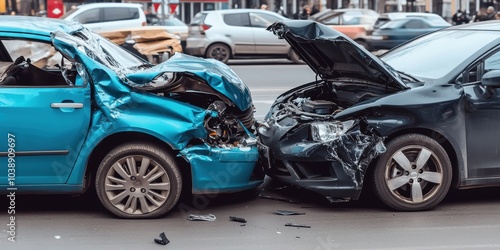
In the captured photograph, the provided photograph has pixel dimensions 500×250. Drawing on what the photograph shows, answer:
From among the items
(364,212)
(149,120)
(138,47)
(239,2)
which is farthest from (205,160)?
(239,2)

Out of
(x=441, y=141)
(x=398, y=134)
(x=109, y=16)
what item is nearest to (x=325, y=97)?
(x=398, y=134)

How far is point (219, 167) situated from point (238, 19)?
17102 millimetres

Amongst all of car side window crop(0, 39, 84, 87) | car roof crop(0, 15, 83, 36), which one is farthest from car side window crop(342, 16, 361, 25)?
car roof crop(0, 15, 83, 36)

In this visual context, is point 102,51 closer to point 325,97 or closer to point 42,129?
point 42,129

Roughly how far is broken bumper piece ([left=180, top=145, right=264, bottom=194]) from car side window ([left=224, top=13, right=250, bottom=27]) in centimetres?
1683

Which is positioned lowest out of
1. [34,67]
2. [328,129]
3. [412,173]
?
[412,173]

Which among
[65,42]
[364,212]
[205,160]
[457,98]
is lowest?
[364,212]

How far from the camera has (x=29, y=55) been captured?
290 inches

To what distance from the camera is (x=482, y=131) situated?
254 inches

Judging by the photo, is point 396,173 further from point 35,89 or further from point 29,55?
point 29,55

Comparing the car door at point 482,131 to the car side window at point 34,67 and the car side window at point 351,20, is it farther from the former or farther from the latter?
the car side window at point 351,20

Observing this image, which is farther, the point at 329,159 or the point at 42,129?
the point at 329,159

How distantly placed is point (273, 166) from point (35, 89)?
206 centimetres

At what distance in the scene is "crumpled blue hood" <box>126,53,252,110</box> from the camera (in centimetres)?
623
